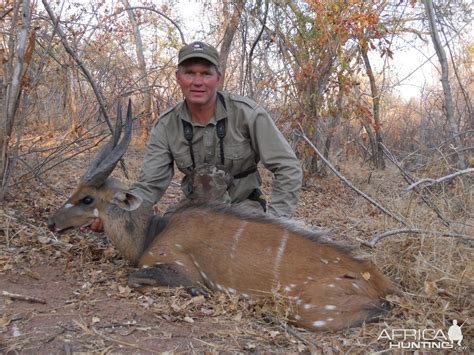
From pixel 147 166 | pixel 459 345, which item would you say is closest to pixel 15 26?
pixel 147 166

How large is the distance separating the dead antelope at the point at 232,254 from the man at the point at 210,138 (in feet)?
1.20

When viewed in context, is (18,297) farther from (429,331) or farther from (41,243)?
(429,331)

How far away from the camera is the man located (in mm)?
4156

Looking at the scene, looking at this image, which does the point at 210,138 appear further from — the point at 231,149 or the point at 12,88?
the point at 12,88

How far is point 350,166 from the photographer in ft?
31.0

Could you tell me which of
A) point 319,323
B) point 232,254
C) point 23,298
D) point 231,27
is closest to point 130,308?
point 23,298

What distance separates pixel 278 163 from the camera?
13.8 ft

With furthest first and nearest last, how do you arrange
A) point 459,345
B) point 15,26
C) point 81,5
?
point 81,5 → point 15,26 → point 459,345

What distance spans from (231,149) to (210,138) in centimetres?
21

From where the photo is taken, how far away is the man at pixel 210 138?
4156 millimetres

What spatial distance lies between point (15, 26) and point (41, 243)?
1949 mm

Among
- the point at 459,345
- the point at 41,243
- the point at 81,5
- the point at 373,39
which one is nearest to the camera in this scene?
the point at 459,345

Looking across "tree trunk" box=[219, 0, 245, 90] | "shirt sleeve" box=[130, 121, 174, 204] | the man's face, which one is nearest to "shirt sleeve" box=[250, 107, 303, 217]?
the man's face

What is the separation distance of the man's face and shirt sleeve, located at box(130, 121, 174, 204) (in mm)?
457
